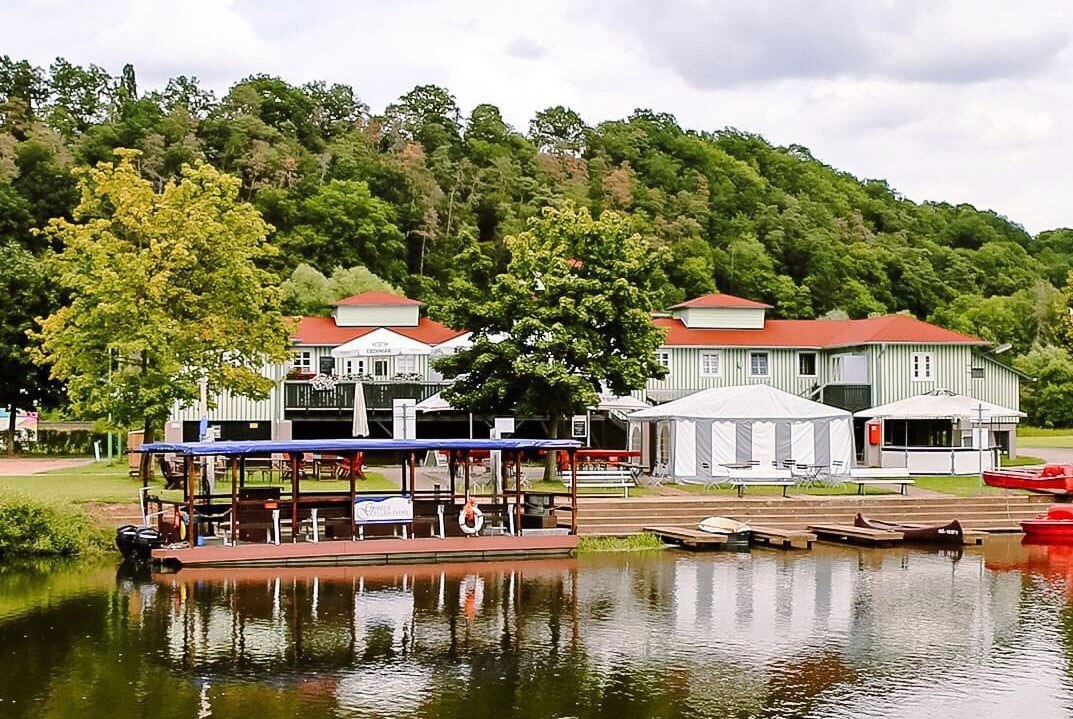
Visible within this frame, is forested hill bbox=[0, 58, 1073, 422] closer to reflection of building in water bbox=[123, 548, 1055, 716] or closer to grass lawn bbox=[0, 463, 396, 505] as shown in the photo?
grass lawn bbox=[0, 463, 396, 505]

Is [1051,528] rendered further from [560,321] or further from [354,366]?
[354,366]

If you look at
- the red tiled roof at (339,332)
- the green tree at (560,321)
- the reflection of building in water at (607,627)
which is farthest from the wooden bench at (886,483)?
the red tiled roof at (339,332)

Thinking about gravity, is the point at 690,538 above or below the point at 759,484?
below

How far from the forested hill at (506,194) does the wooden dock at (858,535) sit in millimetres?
53473

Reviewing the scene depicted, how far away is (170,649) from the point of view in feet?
59.5

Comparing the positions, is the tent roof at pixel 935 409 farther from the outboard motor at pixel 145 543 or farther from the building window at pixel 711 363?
the outboard motor at pixel 145 543

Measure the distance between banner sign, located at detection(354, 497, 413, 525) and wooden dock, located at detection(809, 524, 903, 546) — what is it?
1065 centimetres

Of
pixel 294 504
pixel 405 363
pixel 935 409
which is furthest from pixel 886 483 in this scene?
pixel 405 363

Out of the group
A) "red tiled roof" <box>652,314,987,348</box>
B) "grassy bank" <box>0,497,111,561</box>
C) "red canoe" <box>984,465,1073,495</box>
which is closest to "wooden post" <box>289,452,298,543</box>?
"grassy bank" <box>0,497,111,561</box>

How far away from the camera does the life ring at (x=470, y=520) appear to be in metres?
28.3

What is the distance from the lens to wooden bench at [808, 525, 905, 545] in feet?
99.6

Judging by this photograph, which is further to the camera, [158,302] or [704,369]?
[704,369]

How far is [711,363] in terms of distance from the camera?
51719 mm

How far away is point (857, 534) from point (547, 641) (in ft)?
45.8
